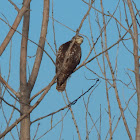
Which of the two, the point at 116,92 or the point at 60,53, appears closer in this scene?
the point at 116,92

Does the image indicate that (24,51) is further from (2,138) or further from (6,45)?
(2,138)

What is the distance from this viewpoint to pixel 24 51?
3646mm

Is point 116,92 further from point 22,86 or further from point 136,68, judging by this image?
point 22,86

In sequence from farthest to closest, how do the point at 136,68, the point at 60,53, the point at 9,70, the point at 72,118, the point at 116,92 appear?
the point at 60,53 < the point at 9,70 < the point at 72,118 < the point at 116,92 < the point at 136,68

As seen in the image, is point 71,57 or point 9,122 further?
point 71,57

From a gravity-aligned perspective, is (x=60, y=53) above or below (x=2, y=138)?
above

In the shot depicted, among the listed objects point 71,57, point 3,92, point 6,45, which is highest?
point 71,57

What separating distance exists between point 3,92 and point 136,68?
1.56 metres

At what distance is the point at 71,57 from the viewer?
15.4 ft

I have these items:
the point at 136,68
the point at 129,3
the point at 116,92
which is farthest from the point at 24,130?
the point at 129,3

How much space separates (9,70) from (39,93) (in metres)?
0.43

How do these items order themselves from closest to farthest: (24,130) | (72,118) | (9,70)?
(72,118) → (24,130) → (9,70)

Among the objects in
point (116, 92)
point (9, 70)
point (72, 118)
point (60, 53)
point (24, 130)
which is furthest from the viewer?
point (60, 53)

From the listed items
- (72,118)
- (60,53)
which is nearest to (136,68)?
(72,118)
